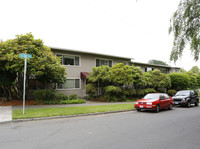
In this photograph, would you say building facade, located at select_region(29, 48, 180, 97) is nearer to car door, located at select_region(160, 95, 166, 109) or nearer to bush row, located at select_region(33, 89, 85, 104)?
bush row, located at select_region(33, 89, 85, 104)

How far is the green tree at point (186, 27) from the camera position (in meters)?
7.65

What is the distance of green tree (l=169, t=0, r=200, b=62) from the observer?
7652 mm

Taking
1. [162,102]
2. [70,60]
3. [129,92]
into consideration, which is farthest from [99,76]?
[162,102]

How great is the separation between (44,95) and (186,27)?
12.8 meters

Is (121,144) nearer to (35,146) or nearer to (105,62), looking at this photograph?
(35,146)

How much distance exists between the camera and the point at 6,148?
4035 mm

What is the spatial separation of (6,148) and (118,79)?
14242 mm

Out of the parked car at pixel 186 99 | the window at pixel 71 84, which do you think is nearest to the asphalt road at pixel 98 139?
the parked car at pixel 186 99

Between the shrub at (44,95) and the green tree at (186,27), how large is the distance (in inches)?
446

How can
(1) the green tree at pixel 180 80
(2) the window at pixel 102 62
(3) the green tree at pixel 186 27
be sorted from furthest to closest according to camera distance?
(1) the green tree at pixel 180 80 → (2) the window at pixel 102 62 → (3) the green tree at pixel 186 27

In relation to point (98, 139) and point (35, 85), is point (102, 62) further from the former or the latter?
point (98, 139)

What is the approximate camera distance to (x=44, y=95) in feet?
44.9

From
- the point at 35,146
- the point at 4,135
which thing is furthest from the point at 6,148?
the point at 4,135

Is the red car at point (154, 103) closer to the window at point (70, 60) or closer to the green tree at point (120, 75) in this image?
the green tree at point (120, 75)
